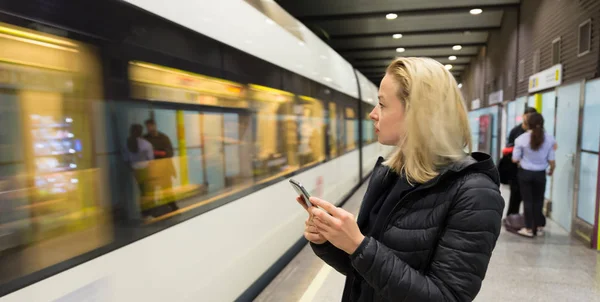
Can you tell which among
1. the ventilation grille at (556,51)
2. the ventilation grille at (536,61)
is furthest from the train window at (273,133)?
the ventilation grille at (536,61)

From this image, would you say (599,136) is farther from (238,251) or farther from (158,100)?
(158,100)

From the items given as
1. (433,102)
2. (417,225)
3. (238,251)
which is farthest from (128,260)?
(433,102)

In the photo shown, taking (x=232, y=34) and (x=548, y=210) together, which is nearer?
(x=232, y=34)

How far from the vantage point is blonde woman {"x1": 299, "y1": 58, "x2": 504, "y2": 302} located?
1.11 meters

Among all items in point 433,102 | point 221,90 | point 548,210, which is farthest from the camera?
point 548,210

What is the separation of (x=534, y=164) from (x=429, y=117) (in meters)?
4.98

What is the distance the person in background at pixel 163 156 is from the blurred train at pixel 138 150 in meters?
0.01

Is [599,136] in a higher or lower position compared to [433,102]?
lower

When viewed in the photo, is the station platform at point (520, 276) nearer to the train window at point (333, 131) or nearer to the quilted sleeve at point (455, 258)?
the train window at point (333, 131)

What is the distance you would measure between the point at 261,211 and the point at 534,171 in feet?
13.0

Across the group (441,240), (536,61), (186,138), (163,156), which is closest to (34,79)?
(163,156)

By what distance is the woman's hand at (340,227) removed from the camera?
1.16 meters

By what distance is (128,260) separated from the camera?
6.52ft

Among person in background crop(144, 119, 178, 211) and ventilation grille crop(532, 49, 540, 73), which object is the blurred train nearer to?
person in background crop(144, 119, 178, 211)
